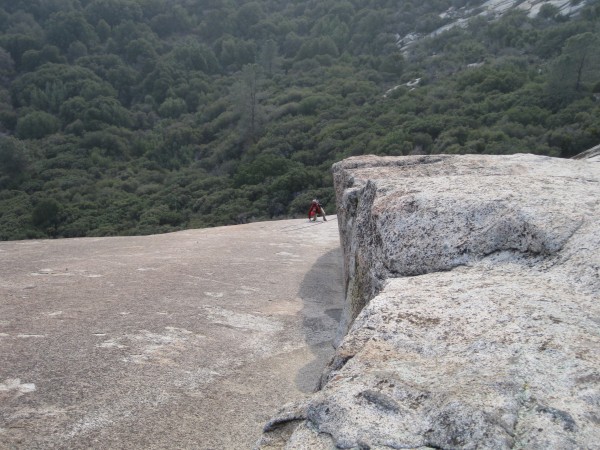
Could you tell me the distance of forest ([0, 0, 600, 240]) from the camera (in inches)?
1548

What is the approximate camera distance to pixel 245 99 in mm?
57031

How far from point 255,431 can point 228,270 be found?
6140 mm

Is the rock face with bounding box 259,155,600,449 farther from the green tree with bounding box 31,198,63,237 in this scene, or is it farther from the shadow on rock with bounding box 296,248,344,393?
the green tree with bounding box 31,198,63,237

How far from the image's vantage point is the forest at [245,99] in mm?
39312

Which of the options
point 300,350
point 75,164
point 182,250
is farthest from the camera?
point 75,164

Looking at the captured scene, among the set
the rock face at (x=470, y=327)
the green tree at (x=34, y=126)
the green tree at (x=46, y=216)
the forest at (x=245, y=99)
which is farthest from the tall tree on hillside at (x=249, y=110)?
the rock face at (x=470, y=327)

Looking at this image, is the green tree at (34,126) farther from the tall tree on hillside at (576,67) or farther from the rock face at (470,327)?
the rock face at (470,327)

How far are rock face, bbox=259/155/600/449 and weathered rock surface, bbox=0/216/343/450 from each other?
5.69 ft

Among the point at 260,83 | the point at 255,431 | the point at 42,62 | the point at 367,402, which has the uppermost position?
the point at 42,62

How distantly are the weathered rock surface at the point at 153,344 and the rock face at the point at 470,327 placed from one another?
1734 mm

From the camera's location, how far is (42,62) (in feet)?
242

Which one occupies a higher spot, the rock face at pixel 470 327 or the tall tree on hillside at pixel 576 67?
the tall tree on hillside at pixel 576 67

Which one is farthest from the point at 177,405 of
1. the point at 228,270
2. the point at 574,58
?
the point at 574,58

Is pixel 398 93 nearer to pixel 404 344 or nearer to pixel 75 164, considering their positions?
pixel 75 164
